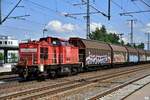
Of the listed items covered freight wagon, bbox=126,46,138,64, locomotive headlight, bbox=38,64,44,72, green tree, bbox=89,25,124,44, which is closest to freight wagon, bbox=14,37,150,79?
locomotive headlight, bbox=38,64,44,72

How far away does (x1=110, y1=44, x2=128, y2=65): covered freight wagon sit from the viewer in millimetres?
49969

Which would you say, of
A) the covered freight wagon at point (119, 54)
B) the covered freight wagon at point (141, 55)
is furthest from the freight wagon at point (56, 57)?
the covered freight wagon at point (141, 55)

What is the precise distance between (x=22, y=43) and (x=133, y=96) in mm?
12120

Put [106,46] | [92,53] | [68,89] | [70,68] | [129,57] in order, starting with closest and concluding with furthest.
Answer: [68,89] < [70,68] < [92,53] < [106,46] < [129,57]

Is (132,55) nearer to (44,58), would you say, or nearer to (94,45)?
(94,45)

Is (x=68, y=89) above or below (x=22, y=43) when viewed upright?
below

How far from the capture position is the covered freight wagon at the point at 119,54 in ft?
164

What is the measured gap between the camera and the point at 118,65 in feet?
180

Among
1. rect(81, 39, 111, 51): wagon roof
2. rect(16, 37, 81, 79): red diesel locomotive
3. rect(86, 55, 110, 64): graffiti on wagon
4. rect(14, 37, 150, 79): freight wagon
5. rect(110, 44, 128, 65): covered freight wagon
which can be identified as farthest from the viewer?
rect(110, 44, 128, 65): covered freight wagon

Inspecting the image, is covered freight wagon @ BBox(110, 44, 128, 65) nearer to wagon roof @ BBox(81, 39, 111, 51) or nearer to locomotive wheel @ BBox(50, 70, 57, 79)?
wagon roof @ BBox(81, 39, 111, 51)

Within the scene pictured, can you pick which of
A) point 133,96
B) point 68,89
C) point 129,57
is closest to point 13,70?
point 68,89

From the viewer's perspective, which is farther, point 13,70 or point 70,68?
point 70,68

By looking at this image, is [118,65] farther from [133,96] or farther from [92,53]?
[133,96]

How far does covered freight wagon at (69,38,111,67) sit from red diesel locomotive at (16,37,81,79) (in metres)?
5.43
